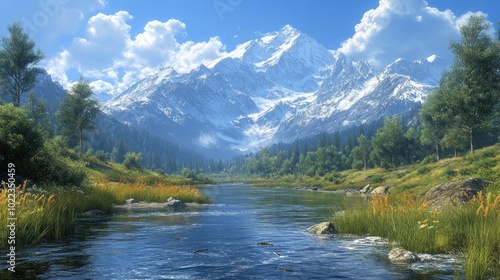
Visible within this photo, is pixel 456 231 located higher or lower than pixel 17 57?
lower

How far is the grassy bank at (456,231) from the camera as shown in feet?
38.3

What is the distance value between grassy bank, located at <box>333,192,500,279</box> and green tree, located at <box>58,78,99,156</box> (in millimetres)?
83537

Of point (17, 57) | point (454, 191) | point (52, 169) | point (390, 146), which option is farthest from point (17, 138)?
point (390, 146)

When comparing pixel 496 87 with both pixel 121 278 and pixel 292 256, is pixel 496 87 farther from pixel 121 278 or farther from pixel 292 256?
pixel 121 278

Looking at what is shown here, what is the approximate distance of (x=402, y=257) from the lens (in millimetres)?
14547

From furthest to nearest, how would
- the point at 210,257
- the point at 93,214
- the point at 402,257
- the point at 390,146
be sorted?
the point at 390,146 → the point at 93,214 → the point at 210,257 → the point at 402,257

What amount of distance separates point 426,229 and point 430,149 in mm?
145809

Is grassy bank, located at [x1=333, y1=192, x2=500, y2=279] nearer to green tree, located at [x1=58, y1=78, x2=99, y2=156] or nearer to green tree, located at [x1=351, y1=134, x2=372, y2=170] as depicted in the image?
green tree, located at [x1=58, y1=78, x2=99, y2=156]

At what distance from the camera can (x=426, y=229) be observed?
15766 millimetres

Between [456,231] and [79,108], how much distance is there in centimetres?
8901

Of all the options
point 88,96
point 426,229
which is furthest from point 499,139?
point 426,229

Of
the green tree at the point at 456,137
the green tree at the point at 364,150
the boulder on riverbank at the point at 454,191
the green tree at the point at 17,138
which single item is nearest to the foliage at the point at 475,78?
the green tree at the point at 456,137

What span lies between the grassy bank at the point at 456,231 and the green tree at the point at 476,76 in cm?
4895

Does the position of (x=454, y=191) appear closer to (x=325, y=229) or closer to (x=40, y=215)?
(x=325, y=229)
